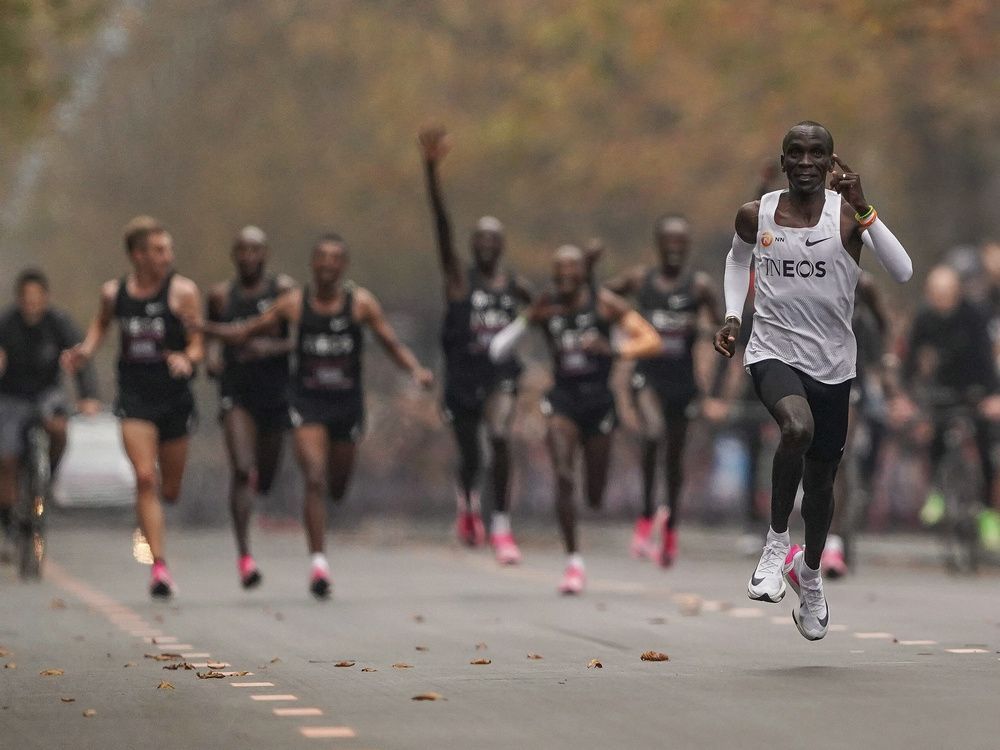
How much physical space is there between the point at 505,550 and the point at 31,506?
3.46 metres

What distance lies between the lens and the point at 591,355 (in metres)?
17.3

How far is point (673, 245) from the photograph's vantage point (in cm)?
1831

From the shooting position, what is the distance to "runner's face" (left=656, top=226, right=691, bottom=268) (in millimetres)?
18312

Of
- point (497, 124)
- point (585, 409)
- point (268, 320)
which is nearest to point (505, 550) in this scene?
point (585, 409)

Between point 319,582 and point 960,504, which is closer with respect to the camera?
point 319,582

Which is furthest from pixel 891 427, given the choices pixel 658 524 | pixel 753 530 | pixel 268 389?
pixel 268 389

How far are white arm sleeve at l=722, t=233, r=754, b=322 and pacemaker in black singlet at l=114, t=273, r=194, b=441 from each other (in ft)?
16.9

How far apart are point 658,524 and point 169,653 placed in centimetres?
738

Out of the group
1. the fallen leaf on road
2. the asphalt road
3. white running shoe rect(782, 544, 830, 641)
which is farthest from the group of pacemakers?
the fallen leaf on road

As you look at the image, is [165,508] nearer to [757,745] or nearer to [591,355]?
[591,355]

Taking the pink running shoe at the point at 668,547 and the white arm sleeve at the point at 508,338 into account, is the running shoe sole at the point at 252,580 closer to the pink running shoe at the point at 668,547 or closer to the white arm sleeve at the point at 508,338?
the white arm sleeve at the point at 508,338

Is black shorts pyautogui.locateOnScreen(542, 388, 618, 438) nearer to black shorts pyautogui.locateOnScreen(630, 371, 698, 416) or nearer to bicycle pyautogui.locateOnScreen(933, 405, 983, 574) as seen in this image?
black shorts pyautogui.locateOnScreen(630, 371, 698, 416)

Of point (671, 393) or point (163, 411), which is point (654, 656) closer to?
point (163, 411)

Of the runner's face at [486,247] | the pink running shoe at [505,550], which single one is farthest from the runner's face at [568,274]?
the pink running shoe at [505,550]
